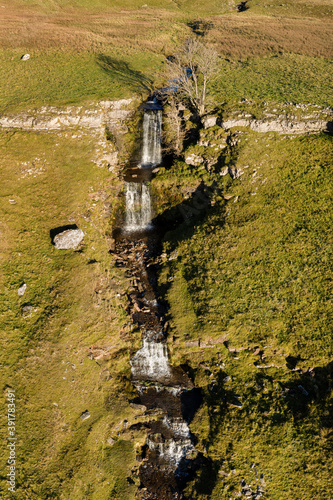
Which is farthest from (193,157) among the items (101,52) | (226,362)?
(101,52)

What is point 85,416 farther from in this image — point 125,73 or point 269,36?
point 269,36

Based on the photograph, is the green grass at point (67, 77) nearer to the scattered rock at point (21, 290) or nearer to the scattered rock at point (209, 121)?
the scattered rock at point (209, 121)

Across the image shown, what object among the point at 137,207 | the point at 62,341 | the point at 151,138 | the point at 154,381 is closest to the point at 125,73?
the point at 151,138

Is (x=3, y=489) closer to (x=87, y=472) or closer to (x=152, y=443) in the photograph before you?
(x=87, y=472)

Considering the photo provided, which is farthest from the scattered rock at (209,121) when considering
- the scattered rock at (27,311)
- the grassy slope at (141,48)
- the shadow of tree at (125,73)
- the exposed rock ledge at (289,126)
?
the scattered rock at (27,311)

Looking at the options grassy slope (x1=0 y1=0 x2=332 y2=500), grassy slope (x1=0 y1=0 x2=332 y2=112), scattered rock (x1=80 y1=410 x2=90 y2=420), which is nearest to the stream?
grassy slope (x1=0 y1=0 x2=332 y2=500)

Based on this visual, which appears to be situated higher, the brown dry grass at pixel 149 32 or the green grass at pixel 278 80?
the brown dry grass at pixel 149 32
